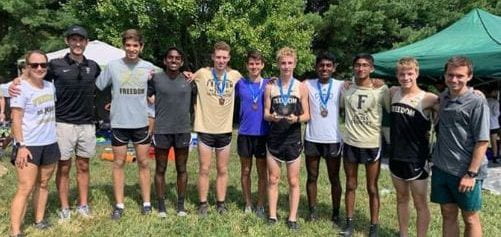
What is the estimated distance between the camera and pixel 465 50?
907 cm

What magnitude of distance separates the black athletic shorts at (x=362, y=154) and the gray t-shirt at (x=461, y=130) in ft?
2.55

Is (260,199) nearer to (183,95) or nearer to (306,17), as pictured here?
(183,95)

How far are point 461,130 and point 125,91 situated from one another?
3.11 m

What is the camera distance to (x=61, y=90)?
4770mm

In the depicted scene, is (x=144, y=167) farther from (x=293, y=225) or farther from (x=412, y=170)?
(x=412, y=170)

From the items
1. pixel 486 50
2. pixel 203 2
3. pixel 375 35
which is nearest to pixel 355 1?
pixel 375 35

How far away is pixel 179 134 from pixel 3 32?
20.9 meters

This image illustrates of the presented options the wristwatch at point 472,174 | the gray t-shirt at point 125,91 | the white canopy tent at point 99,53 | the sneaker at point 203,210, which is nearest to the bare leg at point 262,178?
the sneaker at point 203,210

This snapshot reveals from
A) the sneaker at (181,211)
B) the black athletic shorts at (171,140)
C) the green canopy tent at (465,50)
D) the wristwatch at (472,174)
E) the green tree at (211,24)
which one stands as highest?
the green tree at (211,24)

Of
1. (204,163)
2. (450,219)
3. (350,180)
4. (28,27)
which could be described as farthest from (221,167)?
(28,27)

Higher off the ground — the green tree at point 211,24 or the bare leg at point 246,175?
the green tree at point 211,24

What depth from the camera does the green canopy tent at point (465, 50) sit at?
27.8 ft

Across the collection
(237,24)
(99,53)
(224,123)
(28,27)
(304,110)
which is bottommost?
(224,123)

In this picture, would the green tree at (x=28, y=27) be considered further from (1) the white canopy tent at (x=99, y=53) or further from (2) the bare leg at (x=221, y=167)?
(2) the bare leg at (x=221, y=167)
